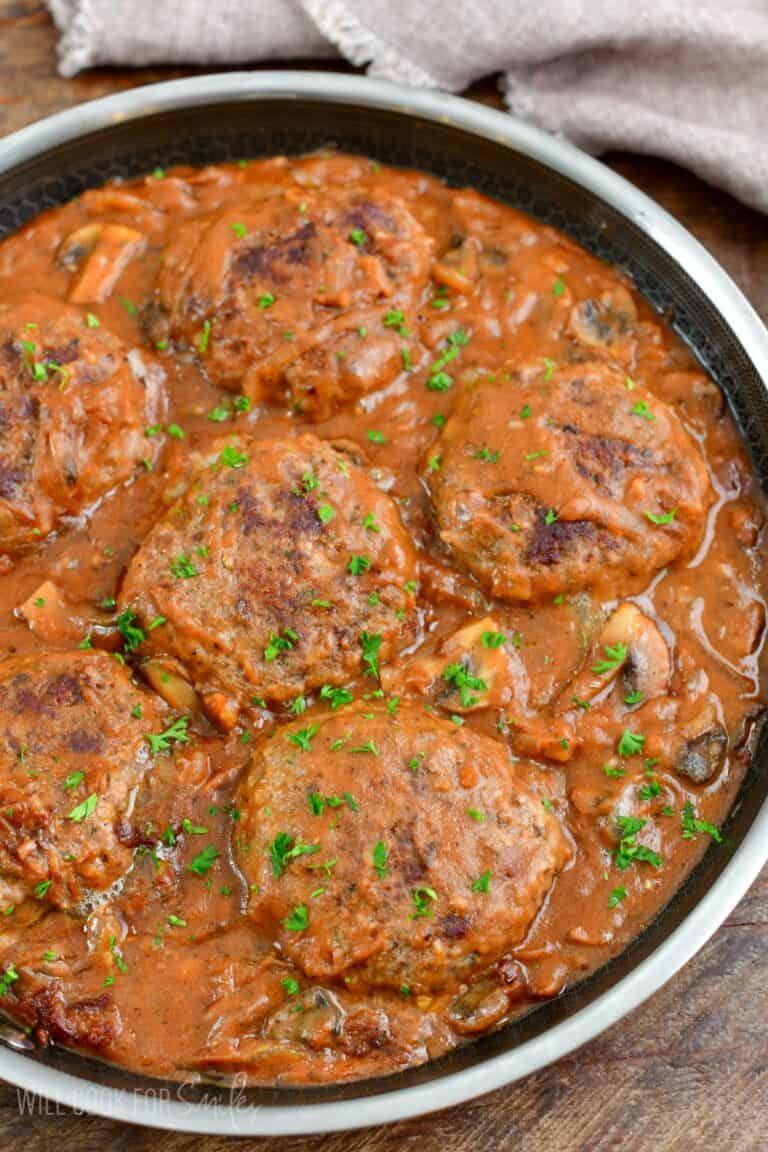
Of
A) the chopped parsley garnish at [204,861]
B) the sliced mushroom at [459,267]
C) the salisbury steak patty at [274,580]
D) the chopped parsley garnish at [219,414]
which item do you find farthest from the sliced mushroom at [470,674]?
the sliced mushroom at [459,267]

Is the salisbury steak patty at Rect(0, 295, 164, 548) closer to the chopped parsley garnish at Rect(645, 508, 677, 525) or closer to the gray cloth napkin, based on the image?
the gray cloth napkin

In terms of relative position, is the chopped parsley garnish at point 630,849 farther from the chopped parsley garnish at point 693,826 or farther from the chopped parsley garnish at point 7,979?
the chopped parsley garnish at point 7,979

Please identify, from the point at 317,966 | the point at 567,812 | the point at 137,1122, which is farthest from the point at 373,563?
the point at 137,1122

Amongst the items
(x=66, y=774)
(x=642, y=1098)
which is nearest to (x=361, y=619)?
(x=66, y=774)

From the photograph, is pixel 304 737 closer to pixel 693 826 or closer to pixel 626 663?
pixel 626 663

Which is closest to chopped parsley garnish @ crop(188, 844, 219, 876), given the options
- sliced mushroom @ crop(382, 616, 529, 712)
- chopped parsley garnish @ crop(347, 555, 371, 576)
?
sliced mushroom @ crop(382, 616, 529, 712)

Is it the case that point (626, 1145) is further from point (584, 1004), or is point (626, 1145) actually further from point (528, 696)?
point (528, 696)
